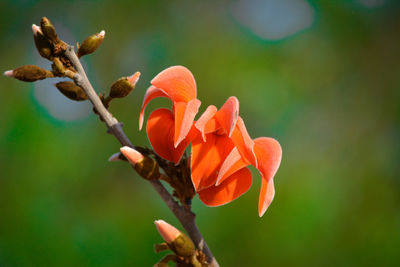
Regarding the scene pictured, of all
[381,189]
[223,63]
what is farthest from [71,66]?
[381,189]

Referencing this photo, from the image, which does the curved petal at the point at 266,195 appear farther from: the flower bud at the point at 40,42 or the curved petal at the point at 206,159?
the flower bud at the point at 40,42

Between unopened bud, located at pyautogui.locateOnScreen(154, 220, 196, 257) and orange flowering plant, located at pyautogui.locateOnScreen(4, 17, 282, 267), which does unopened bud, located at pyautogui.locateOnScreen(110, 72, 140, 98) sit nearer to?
orange flowering plant, located at pyautogui.locateOnScreen(4, 17, 282, 267)

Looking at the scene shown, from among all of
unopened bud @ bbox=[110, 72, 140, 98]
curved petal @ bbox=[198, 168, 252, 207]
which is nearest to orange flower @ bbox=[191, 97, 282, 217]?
curved petal @ bbox=[198, 168, 252, 207]

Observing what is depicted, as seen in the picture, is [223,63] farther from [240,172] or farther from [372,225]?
[240,172]

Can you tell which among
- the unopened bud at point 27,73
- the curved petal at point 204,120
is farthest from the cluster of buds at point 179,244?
the unopened bud at point 27,73

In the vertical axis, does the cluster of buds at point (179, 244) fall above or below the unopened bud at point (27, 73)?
below

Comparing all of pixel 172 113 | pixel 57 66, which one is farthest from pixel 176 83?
pixel 57 66

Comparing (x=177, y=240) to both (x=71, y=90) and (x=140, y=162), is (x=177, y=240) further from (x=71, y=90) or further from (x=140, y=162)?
(x=71, y=90)
